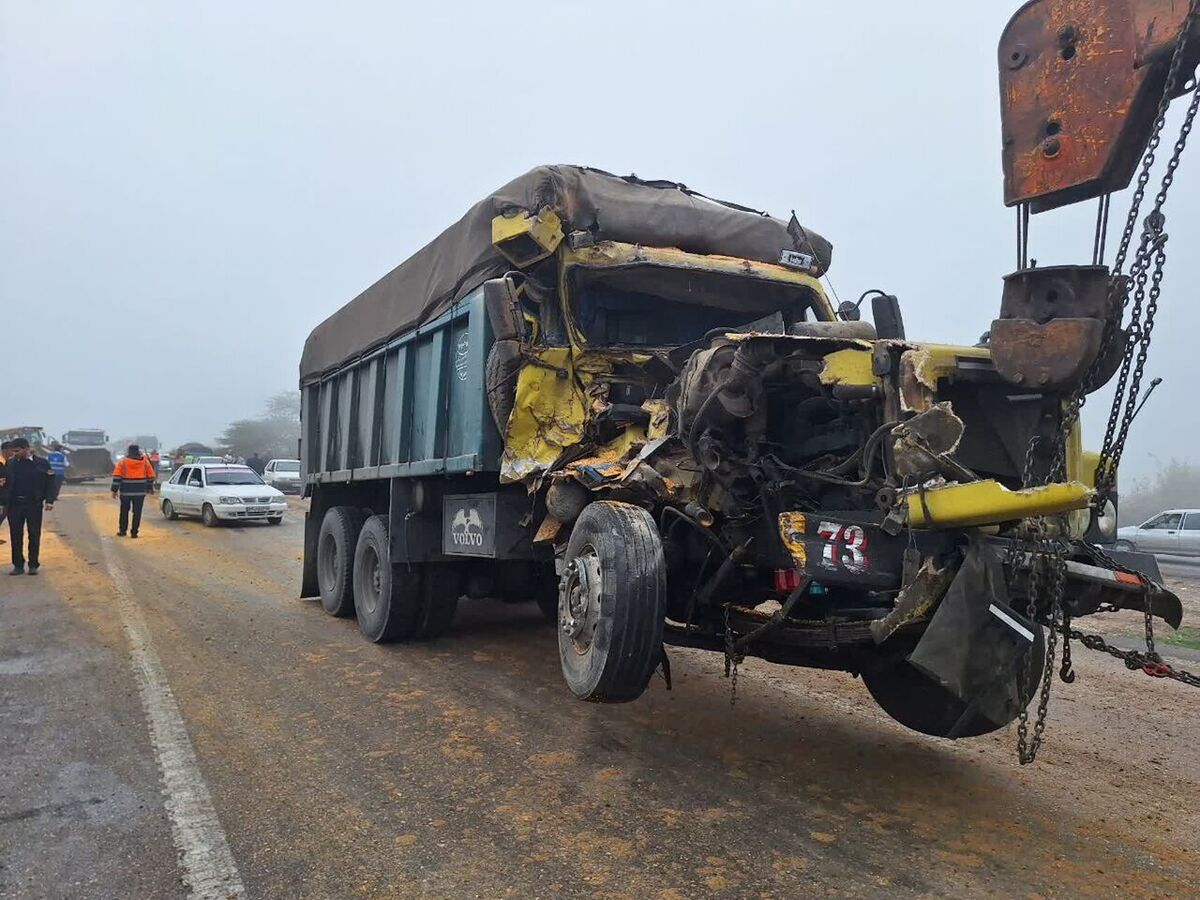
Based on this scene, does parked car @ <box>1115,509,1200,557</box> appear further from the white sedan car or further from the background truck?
the background truck

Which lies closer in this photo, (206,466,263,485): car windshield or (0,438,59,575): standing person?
(0,438,59,575): standing person

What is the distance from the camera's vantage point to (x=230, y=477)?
20266 mm

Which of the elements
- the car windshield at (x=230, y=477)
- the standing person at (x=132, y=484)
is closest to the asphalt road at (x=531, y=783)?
the standing person at (x=132, y=484)

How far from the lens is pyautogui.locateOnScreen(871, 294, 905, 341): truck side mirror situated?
4.98 m

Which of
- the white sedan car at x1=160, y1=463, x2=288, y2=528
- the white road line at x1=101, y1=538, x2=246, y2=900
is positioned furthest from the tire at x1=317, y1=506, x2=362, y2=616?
the white sedan car at x1=160, y1=463, x2=288, y2=528

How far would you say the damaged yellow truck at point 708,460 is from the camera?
3.26m

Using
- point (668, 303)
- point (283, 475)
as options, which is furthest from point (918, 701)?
point (283, 475)

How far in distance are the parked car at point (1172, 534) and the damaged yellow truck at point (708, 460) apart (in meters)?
15.4

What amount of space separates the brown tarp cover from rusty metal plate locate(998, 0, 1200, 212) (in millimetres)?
2666

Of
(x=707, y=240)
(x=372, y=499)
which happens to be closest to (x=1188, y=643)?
(x=707, y=240)

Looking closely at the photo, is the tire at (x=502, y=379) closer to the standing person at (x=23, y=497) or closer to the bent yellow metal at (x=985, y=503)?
the bent yellow metal at (x=985, y=503)

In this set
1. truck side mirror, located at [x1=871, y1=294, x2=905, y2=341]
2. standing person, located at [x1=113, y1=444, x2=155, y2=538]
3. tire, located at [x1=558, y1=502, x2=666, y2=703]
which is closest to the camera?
tire, located at [x1=558, y1=502, x2=666, y2=703]

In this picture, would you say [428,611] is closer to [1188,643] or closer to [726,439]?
[726,439]

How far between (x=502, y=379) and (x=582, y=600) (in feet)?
5.45
